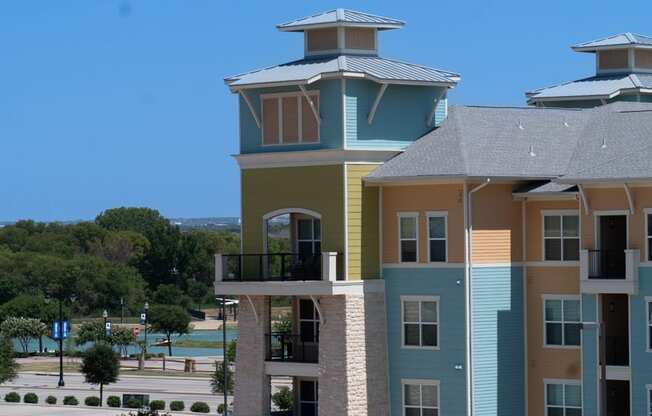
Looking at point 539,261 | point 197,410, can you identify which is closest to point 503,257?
point 539,261

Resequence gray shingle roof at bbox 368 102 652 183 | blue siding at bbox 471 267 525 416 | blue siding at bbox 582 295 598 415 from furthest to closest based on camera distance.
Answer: blue siding at bbox 471 267 525 416
gray shingle roof at bbox 368 102 652 183
blue siding at bbox 582 295 598 415

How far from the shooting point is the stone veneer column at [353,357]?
51.7 metres

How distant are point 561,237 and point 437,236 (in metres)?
3.49

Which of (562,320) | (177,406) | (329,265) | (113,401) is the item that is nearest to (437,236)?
(329,265)

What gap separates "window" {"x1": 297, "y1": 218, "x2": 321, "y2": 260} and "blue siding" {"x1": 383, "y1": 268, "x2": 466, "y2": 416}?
7.36 ft

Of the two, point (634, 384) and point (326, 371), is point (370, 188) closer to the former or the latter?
point (326, 371)

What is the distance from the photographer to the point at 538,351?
52656 mm

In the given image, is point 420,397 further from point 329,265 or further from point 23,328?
point 23,328

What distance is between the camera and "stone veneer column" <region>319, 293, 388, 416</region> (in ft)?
170

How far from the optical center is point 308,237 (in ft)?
177

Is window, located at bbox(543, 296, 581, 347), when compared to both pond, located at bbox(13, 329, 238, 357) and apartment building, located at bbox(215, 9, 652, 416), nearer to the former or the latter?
apartment building, located at bbox(215, 9, 652, 416)

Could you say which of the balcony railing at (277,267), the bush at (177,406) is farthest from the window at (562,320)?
the bush at (177,406)

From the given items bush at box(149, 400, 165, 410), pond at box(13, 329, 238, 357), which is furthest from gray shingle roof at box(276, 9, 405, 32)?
pond at box(13, 329, 238, 357)

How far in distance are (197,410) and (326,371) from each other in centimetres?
2676
